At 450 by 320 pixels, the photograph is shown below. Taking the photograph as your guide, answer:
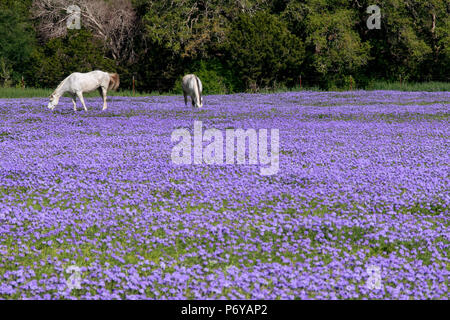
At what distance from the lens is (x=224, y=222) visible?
793 cm

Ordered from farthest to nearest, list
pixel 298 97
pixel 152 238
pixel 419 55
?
1. pixel 419 55
2. pixel 298 97
3. pixel 152 238

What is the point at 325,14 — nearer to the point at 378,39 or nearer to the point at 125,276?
the point at 378,39

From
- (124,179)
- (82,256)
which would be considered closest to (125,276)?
(82,256)

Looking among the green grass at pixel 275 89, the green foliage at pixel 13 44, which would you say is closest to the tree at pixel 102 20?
the green foliage at pixel 13 44

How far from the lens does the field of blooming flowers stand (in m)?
5.66

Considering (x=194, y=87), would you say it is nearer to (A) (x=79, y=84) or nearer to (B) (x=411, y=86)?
(A) (x=79, y=84)

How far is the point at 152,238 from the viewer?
714cm

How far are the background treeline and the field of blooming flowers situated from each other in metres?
26.9

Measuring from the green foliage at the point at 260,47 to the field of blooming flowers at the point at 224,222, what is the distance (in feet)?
85.2

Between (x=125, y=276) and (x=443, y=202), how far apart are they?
19.6 feet

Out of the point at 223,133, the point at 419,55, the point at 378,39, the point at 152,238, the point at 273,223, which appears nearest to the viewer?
the point at 152,238

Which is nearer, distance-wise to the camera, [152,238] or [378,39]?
[152,238]

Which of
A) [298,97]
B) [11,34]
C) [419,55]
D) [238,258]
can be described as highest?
[11,34]

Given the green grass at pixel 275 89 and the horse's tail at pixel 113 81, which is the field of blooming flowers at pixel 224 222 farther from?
the green grass at pixel 275 89
